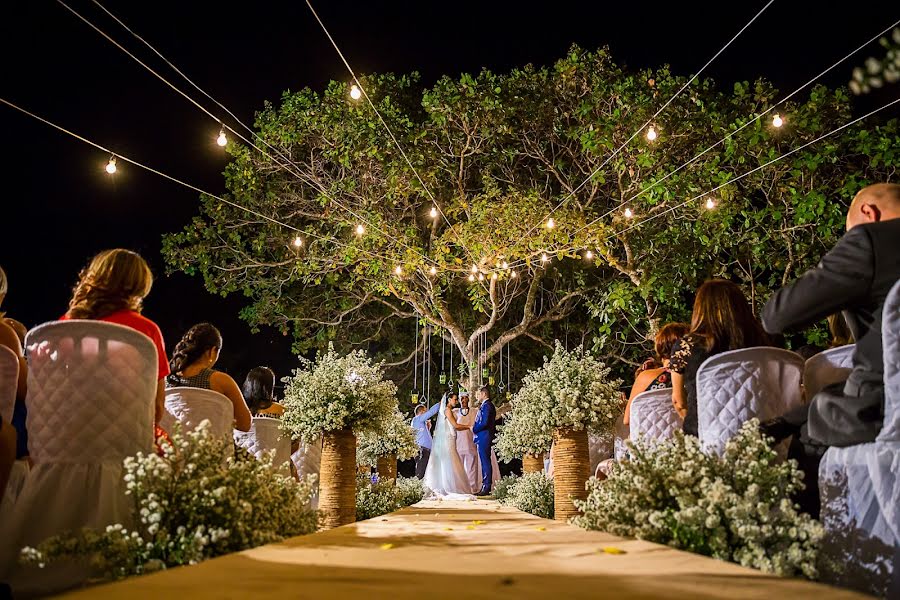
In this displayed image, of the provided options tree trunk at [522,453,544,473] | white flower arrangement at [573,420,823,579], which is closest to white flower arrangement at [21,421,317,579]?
white flower arrangement at [573,420,823,579]

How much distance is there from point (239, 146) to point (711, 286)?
1275cm

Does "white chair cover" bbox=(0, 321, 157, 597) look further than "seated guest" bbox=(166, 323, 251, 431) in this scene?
No

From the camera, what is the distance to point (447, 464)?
40.8ft

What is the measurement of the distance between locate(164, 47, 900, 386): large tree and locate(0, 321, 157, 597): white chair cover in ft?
25.6

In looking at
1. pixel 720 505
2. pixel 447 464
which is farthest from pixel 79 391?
pixel 447 464

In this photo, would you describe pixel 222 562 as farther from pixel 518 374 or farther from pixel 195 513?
pixel 518 374

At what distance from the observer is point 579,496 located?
5.78 m

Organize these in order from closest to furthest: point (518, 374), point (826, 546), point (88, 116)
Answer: point (826, 546)
point (88, 116)
point (518, 374)

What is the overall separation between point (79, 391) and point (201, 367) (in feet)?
5.56

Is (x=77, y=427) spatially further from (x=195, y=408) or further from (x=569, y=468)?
(x=569, y=468)

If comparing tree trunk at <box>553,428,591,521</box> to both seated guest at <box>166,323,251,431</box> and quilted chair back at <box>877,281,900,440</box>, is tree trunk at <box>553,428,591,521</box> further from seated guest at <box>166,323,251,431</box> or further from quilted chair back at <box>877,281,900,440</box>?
quilted chair back at <box>877,281,900,440</box>

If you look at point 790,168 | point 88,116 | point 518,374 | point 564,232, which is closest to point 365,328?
point 518,374

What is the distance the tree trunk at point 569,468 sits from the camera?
5.75 meters

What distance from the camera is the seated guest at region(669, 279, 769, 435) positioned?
363cm
